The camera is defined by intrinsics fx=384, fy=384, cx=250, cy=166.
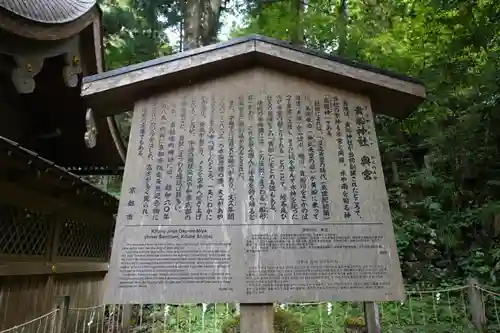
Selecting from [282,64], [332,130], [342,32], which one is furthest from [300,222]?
[342,32]

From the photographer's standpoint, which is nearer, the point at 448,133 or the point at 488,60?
the point at 488,60

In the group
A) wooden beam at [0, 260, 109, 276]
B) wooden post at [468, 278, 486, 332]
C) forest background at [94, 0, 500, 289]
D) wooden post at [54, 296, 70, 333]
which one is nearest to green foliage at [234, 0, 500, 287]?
forest background at [94, 0, 500, 289]

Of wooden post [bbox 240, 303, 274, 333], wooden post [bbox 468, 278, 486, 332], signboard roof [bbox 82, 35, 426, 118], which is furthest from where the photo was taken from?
wooden post [bbox 468, 278, 486, 332]

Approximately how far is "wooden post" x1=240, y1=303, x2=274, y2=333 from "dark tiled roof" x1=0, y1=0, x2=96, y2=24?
4.27 meters

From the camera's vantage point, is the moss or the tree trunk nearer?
the moss

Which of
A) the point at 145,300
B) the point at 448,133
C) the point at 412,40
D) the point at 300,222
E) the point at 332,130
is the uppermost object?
the point at 412,40

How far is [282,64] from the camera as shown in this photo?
4156mm

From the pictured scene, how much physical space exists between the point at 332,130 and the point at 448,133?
744cm

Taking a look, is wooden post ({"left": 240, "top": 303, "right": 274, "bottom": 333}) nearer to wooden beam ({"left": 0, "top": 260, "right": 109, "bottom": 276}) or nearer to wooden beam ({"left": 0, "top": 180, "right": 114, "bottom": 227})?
wooden beam ({"left": 0, "top": 260, "right": 109, "bottom": 276})

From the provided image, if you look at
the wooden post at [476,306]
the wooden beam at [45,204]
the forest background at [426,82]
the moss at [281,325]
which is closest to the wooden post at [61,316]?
the wooden beam at [45,204]

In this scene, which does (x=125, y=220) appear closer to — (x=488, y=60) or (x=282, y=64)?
(x=282, y=64)

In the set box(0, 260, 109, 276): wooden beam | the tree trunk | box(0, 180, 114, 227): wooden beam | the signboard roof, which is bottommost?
box(0, 260, 109, 276): wooden beam

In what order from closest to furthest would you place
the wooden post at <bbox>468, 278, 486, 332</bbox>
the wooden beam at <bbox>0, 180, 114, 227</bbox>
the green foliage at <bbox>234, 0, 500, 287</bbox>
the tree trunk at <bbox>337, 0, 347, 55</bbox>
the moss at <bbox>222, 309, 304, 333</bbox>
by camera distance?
the wooden beam at <bbox>0, 180, 114, 227</bbox>
the wooden post at <bbox>468, 278, 486, 332</bbox>
the moss at <bbox>222, 309, 304, 333</bbox>
the green foliage at <bbox>234, 0, 500, 287</bbox>
the tree trunk at <bbox>337, 0, 347, 55</bbox>

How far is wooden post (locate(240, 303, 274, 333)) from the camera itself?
3.28 meters
